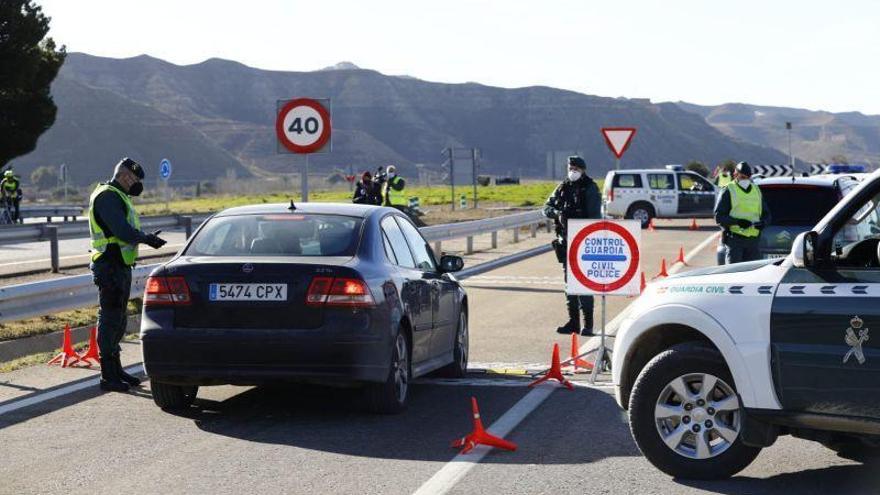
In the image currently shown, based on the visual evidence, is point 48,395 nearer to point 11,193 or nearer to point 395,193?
point 395,193

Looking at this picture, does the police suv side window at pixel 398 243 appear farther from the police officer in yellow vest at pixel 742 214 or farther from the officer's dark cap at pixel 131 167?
the police officer in yellow vest at pixel 742 214

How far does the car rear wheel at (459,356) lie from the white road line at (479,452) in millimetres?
850

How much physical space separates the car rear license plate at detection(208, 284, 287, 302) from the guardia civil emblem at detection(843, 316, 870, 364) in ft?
12.1

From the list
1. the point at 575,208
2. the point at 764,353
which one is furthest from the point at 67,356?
the point at 764,353

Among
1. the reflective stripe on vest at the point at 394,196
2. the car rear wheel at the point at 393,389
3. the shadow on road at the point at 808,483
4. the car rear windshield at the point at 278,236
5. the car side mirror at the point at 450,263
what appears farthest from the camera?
the reflective stripe on vest at the point at 394,196

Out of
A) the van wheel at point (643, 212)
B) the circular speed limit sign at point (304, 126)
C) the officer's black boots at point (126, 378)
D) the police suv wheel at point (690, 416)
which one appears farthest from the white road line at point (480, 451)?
the van wheel at point (643, 212)

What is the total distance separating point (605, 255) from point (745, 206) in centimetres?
320

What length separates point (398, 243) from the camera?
33.9ft

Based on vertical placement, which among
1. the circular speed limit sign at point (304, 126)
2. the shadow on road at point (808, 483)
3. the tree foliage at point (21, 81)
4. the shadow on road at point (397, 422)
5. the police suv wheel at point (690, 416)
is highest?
the tree foliage at point (21, 81)

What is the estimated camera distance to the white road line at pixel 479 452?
711 cm

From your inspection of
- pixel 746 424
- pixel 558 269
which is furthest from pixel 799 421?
pixel 558 269

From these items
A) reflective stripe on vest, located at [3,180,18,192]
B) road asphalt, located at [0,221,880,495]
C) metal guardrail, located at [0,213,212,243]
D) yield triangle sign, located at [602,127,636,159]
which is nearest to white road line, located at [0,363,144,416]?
road asphalt, located at [0,221,880,495]

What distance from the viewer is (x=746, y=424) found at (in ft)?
23.0

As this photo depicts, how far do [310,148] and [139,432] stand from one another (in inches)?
311
